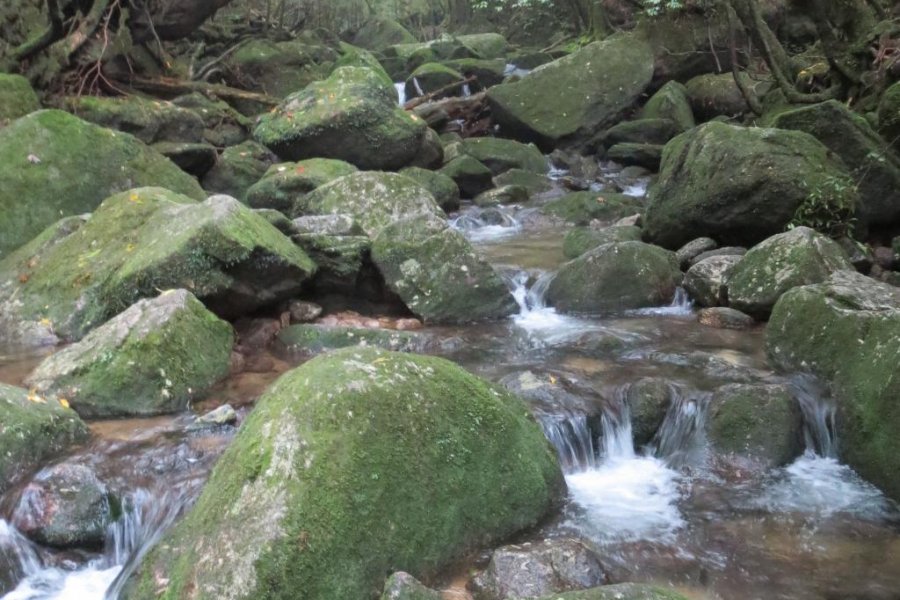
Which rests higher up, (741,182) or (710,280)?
(741,182)

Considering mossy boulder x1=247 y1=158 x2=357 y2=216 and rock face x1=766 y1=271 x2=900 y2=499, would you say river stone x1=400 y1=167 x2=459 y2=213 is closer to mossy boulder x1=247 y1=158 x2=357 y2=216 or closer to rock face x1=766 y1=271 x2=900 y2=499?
mossy boulder x1=247 y1=158 x2=357 y2=216

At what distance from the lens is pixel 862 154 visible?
8.17 metres

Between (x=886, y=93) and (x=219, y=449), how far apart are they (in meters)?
7.34

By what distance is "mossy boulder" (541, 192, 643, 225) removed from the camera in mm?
11383

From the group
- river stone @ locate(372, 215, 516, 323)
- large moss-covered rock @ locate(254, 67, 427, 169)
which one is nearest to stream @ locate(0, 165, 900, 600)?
river stone @ locate(372, 215, 516, 323)

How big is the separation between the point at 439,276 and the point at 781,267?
3.00 meters

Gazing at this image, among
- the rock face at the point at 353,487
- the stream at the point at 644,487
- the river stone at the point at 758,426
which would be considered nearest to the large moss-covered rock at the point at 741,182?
the stream at the point at 644,487

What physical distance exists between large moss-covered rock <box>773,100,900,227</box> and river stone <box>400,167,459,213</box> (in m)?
5.19

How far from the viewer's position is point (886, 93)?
26.4 ft

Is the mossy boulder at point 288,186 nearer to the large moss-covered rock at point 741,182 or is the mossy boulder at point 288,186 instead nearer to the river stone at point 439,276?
the river stone at point 439,276

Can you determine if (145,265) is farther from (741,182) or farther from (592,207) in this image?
(592,207)

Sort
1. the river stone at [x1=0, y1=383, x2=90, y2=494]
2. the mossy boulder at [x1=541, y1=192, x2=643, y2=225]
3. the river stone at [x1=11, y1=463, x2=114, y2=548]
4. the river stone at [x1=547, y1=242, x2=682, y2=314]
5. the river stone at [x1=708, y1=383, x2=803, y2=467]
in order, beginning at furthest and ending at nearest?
1. the mossy boulder at [x1=541, y1=192, x2=643, y2=225]
2. the river stone at [x1=547, y1=242, x2=682, y2=314]
3. the river stone at [x1=708, y1=383, x2=803, y2=467]
4. the river stone at [x1=0, y1=383, x2=90, y2=494]
5. the river stone at [x1=11, y1=463, x2=114, y2=548]

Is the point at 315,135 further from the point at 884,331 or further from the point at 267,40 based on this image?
the point at 884,331

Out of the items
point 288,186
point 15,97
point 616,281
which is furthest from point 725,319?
point 15,97
